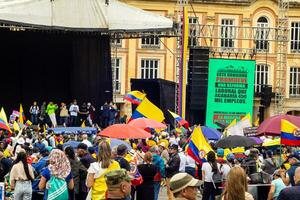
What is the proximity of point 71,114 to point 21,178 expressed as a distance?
26.2 metres

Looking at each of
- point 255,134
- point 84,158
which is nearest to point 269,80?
point 255,134

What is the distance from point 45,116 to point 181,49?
659 cm

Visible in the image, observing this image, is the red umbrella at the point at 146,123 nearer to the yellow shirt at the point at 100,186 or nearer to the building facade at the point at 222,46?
the yellow shirt at the point at 100,186

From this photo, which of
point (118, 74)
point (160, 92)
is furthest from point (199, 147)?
point (118, 74)

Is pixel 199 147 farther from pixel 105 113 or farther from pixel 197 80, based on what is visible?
pixel 197 80

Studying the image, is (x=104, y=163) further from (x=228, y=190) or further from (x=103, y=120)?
(x=103, y=120)

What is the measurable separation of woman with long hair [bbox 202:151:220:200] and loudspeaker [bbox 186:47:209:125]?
2615 cm

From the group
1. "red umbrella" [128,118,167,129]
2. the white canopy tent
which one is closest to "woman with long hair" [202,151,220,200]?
"red umbrella" [128,118,167,129]

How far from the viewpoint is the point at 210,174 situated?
60.5ft

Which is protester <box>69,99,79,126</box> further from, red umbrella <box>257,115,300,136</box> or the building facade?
the building facade

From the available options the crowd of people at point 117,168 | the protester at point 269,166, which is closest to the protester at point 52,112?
the crowd of people at point 117,168

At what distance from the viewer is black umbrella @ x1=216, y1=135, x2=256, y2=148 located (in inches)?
898

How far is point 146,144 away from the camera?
24.5 meters

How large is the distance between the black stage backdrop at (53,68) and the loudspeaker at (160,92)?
3853 mm
